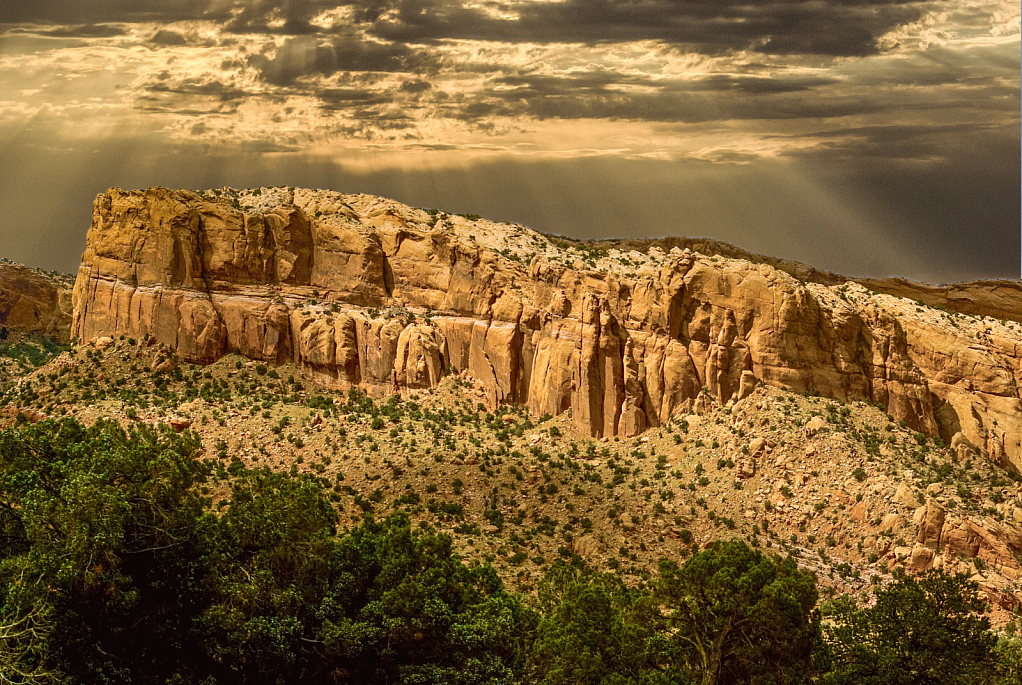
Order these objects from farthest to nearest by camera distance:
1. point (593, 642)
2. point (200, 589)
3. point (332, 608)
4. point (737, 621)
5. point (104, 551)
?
point (737, 621), point (332, 608), point (593, 642), point (200, 589), point (104, 551)

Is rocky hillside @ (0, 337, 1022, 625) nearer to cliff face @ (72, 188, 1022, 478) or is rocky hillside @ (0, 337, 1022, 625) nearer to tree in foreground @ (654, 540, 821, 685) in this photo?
cliff face @ (72, 188, 1022, 478)

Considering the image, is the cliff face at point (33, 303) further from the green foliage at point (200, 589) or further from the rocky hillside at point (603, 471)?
the green foliage at point (200, 589)

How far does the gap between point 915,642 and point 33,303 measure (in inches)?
4965

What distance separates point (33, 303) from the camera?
158250 millimetres

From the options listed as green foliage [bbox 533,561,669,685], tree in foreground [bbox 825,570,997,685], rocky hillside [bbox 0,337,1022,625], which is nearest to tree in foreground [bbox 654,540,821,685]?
green foliage [bbox 533,561,669,685]

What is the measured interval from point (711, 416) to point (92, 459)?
4409 centimetres

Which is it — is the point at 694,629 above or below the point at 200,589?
below

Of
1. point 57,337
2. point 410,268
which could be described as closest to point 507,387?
point 410,268

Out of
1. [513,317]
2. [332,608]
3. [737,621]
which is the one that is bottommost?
[513,317]

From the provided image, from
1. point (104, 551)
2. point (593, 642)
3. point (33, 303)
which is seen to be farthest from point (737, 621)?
point (33, 303)

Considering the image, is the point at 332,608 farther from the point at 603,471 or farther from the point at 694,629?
the point at 603,471

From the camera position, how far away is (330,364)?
95.9 meters

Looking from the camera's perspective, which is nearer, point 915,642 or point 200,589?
point 200,589

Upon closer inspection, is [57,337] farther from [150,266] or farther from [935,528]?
[935,528]
